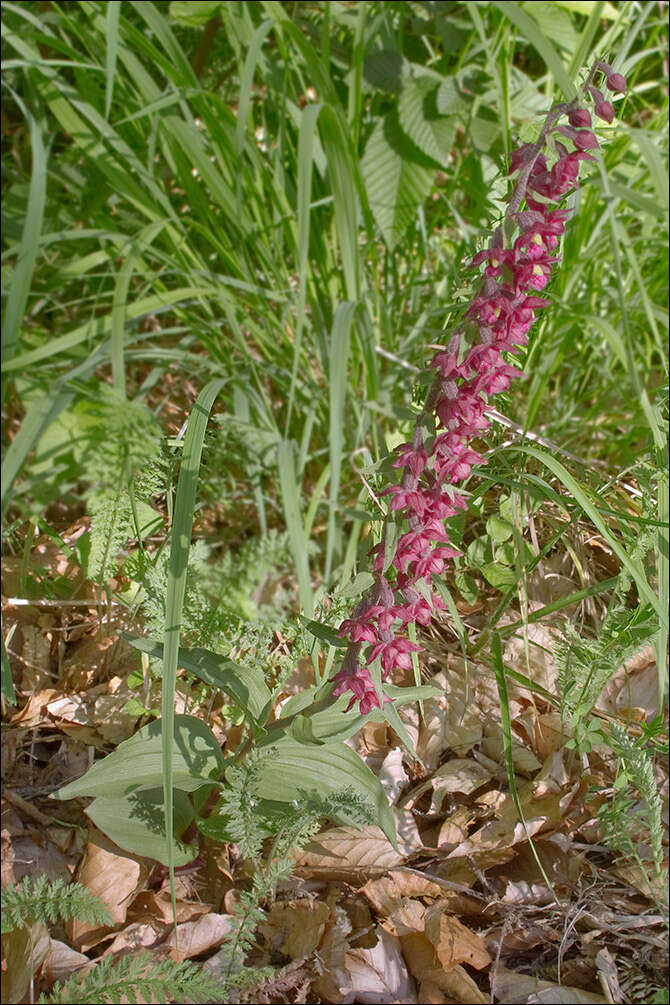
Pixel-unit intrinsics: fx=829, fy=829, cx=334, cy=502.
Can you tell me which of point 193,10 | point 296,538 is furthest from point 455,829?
point 193,10

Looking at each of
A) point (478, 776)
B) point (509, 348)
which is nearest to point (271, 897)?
point (478, 776)

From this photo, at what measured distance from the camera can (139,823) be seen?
1447 mm

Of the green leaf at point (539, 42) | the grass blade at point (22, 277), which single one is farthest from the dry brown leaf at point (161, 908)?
the green leaf at point (539, 42)

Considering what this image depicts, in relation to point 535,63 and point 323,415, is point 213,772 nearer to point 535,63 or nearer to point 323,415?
point 323,415

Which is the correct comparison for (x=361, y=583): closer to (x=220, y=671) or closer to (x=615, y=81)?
(x=220, y=671)

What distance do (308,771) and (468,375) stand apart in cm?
72

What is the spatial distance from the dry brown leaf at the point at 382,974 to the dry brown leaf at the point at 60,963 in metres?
0.45

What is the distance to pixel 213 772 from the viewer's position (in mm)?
1477

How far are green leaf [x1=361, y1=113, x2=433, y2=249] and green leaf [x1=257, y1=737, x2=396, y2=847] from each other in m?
1.41

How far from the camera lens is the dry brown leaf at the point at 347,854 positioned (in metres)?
1.54

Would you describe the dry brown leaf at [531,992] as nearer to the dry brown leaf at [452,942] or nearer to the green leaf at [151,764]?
the dry brown leaf at [452,942]

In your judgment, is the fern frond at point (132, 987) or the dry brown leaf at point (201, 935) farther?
the dry brown leaf at point (201, 935)

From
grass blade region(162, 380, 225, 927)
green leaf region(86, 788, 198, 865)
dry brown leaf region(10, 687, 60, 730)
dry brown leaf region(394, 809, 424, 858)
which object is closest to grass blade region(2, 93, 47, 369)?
grass blade region(162, 380, 225, 927)

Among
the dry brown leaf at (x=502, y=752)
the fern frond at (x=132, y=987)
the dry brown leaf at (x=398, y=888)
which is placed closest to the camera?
the fern frond at (x=132, y=987)
